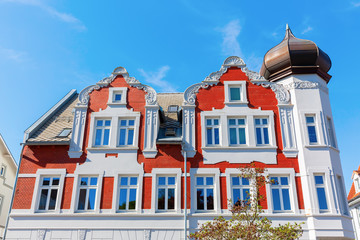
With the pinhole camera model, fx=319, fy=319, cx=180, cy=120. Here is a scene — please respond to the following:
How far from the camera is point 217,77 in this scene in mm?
19516

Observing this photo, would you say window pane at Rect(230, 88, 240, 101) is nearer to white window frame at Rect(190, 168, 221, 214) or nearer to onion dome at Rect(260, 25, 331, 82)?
onion dome at Rect(260, 25, 331, 82)

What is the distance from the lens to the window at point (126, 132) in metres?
18.0

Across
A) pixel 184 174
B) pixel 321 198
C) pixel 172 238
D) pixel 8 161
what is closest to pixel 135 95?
pixel 184 174

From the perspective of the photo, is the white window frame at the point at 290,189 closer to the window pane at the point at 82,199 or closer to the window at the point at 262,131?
the window at the point at 262,131

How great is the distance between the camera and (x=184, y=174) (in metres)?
16.9

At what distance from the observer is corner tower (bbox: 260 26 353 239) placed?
1574 centimetres

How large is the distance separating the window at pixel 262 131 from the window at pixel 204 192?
3.52 meters

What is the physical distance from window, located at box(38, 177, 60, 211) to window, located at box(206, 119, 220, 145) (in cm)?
851

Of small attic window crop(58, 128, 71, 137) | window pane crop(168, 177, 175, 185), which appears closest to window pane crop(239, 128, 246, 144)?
window pane crop(168, 177, 175, 185)

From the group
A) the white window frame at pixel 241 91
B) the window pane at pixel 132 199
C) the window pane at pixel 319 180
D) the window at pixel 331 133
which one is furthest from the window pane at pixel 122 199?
the window at pixel 331 133

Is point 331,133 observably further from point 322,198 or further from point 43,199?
point 43,199

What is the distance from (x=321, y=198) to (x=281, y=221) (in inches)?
Result: 95.7

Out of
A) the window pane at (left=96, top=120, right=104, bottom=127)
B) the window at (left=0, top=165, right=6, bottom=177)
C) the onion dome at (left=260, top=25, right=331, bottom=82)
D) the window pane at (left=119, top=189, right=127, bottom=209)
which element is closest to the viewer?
the window pane at (left=119, top=189, right=127, bottom=209)

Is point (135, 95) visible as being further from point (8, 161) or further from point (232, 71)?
point (8, 161)
